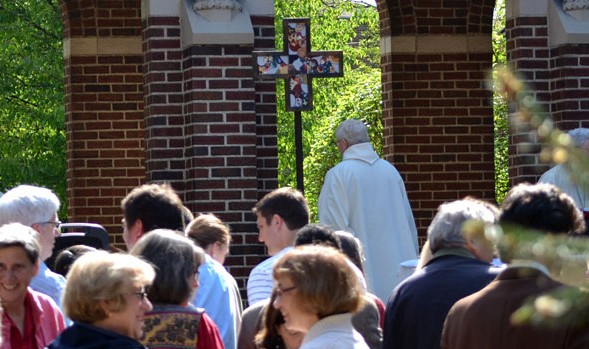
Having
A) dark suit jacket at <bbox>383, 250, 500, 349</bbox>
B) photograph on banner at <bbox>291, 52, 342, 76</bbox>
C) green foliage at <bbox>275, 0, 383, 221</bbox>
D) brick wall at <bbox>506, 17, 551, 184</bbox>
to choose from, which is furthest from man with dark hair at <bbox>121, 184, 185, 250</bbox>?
green foliage at <bbox>275, 0, 383, 221</bbox>

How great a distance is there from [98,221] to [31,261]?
800cm

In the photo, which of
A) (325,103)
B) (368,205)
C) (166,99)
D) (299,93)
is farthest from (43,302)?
(325,103)

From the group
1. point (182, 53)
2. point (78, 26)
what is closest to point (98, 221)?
point (78, 26)

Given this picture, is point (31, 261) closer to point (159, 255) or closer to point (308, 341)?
point (159, 255)

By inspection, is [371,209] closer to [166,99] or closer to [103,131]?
[166,99]

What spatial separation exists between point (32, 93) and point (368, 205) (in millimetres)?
11744

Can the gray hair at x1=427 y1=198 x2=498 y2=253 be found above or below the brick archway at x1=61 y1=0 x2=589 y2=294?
below

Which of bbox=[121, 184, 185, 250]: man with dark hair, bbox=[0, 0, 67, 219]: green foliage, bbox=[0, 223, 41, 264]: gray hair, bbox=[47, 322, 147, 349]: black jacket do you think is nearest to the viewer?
bbox=[47, 322, 147, 349]: black jacket

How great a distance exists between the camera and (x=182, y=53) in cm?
1014

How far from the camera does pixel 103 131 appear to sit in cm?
1255

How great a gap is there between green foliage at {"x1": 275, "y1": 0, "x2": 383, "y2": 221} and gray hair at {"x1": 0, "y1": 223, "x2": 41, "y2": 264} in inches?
627

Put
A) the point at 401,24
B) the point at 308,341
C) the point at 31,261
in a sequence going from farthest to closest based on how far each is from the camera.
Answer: the point at 401,24 → the point at 31,261 → the point at 308,341

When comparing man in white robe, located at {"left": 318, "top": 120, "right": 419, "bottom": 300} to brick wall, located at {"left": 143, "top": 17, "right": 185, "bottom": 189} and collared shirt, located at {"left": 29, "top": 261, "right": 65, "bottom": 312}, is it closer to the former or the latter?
brick wall, located at {"left": 143, "top": 17, "right": 185, "bottom": 189}

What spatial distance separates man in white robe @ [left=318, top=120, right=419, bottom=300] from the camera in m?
8.68
